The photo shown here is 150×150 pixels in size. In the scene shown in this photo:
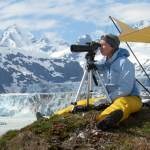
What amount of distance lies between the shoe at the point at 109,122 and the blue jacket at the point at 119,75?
43.3 inches

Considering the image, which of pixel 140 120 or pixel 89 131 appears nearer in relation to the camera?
pixel 89 131

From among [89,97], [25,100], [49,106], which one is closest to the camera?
[89,97]

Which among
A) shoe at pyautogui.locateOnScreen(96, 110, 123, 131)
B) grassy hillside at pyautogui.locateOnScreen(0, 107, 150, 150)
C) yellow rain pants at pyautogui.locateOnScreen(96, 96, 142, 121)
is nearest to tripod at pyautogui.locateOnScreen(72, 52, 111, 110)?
yellow rain pants at pyautogui.locateOnScreen(96, 96, 142, 121)

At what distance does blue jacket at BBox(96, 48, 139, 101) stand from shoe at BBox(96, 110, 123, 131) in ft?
3.61

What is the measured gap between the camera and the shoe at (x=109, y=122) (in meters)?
9.82

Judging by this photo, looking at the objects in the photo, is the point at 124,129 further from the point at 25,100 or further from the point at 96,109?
the point at 25,100

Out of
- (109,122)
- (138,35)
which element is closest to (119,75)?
(109,122)

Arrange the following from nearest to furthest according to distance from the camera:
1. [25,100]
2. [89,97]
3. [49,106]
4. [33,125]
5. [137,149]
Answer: [137,149] → [33,125] → [89,97] → [49,106] → [25,100]

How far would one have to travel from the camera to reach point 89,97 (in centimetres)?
1180

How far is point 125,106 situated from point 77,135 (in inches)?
48.6

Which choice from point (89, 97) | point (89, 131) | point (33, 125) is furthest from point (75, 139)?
point (89, 97)

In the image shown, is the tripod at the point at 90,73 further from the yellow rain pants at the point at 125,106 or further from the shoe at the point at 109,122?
the shoe at the point at 109,122

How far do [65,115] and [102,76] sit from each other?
4.29 ft

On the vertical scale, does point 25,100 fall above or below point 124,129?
below
